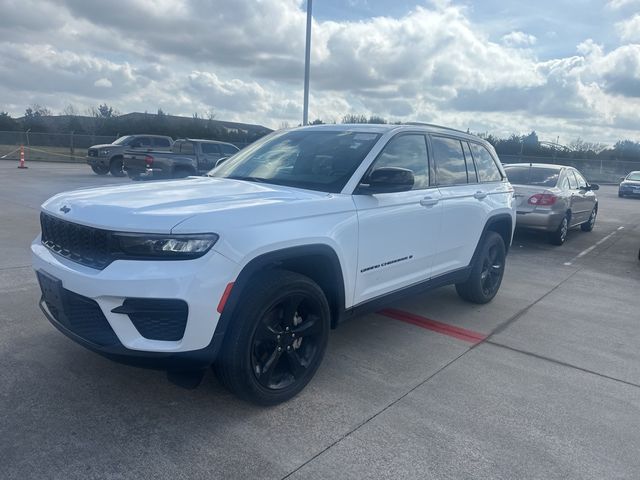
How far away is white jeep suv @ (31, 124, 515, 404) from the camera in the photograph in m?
2.89

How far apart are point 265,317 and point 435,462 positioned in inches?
51.0

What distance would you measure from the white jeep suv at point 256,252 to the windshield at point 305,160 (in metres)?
0.02

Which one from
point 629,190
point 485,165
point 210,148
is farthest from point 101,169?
point 629,190

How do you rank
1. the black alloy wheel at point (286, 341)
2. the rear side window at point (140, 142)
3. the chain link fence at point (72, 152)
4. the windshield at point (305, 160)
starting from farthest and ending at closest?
the chain link fence at point (72, 152)
the rear side window at point (140, 142)
the windshield at point (305, 160)
the black alloy wheel at point (286, 341)

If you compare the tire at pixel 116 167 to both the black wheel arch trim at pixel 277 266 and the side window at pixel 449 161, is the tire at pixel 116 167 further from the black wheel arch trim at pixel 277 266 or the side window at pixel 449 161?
the black wheel arch trim at pixel 277 266

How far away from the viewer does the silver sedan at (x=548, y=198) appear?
9938 mm

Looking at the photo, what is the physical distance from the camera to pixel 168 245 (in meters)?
2.89

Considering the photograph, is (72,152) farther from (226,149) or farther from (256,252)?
(256,252)

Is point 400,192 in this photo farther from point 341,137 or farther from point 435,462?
point 435,462

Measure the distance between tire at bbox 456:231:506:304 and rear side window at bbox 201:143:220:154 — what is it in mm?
12656

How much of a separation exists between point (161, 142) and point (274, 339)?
2202cm

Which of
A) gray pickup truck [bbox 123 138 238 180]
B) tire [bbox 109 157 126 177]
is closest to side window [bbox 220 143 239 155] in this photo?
gray pickup truck [bbox 123 138 238 180]

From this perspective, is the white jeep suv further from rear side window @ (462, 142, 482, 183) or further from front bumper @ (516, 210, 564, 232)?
front bumper @ (516, 210, 564, 232)

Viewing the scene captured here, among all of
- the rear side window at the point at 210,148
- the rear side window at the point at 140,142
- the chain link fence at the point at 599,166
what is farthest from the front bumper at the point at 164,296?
the chain link fence at the point at 599,166
